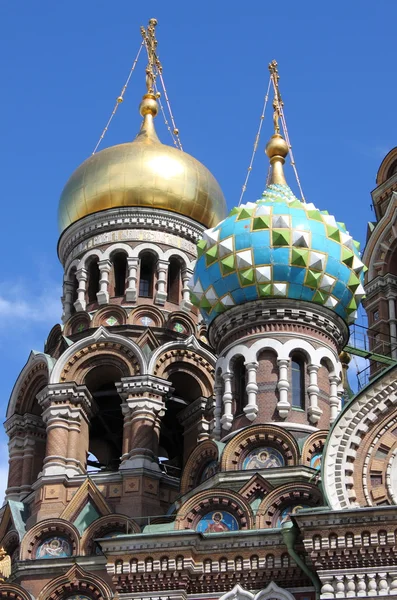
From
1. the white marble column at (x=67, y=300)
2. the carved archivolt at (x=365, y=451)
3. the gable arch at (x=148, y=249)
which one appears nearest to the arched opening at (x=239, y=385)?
the carved archivolt at (x=365, y=451)

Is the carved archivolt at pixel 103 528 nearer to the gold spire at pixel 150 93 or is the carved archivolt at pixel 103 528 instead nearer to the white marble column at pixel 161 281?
the white marble column at pixel 161 281

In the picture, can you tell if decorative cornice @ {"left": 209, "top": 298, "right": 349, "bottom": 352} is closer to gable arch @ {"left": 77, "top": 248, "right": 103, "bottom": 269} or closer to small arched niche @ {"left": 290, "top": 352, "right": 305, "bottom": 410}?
small arched niche @ {"left": 290, "top": 352, "right": 305, "bottom": 410}

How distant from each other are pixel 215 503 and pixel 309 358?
8.59ft

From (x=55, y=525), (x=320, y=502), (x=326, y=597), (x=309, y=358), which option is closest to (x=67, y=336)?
(x=55, y=525)

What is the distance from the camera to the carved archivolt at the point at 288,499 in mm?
17078

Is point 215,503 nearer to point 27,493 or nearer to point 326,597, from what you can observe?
point 326,597

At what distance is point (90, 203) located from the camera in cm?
2416

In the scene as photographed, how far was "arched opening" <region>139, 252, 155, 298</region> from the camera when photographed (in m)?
23.7

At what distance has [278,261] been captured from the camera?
61.9 feet

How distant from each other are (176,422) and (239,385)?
4.42 m

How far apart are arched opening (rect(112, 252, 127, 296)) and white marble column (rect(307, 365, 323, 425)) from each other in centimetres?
566

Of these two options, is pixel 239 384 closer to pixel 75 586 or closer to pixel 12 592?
pixel 75 586

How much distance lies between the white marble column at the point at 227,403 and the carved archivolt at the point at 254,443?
2.23 ft

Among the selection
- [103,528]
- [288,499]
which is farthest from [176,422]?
[288,499]
